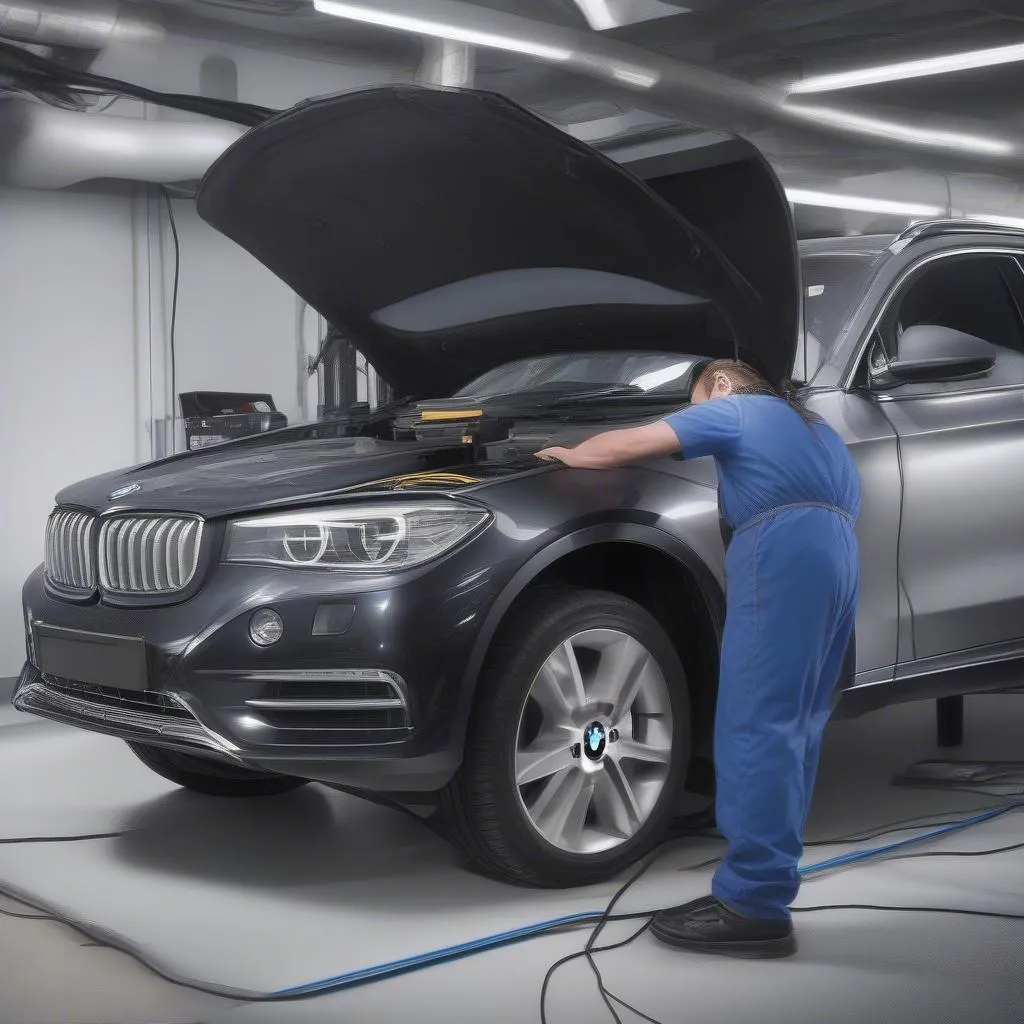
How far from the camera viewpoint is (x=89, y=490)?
12.3 feet

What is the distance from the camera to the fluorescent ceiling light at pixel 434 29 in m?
6.31

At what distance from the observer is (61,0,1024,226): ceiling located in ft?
20.0

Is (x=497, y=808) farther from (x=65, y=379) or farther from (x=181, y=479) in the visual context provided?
(x=65, y=379)

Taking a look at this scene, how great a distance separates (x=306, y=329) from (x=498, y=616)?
3.44 meters

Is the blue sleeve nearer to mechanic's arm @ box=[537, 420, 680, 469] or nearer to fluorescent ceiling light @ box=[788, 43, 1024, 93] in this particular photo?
mechanic's arm @ box=[537, 420, 680, 469]

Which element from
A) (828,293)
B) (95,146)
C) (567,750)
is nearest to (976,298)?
(828,293)

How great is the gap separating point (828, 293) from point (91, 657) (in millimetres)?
2201

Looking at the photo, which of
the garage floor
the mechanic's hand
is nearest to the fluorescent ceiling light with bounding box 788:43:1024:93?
the garage floor

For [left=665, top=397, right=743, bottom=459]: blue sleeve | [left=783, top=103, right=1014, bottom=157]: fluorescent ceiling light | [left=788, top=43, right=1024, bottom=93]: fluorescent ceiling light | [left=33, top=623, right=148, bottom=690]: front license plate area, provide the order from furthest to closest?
[left=788, top=43, right=1024, bottom=93]: fluorescent ceiling light < [left=783, top=103, right=1014, bottom=157]: fluorescent ceiling light < [left=33, top=623, right=148, bottom=690]: front license plate area < [left=665, top=397, right=743, bottom=459]: blue sleeve

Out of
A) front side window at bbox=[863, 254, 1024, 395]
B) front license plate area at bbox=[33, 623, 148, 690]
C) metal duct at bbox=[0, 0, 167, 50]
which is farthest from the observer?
metal duct at bbox=[0, 0, 167, 50]

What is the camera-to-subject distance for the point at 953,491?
12.9 feet

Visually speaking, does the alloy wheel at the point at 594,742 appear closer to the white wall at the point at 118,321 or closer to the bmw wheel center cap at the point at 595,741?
the bmw wheel center cap at the point at 595,741

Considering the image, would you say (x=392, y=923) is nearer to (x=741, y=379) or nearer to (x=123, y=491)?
(x=123, y=491)

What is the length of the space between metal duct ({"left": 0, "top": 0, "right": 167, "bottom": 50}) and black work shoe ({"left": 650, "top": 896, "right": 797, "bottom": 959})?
438 centimetres
